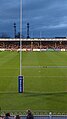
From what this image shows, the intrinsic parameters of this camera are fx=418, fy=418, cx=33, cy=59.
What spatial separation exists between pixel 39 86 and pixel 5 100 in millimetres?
5930

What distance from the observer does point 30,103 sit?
75.5 ft

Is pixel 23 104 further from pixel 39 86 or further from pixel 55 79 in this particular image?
pixel 55 79

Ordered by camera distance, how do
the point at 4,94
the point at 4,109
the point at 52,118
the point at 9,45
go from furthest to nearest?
the point at 9,45
the point at 4,94
the point at 4,109
the point at 52,118

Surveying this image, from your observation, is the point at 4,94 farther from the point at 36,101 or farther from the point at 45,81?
the point at 45,81

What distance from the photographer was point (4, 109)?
68.6 ft

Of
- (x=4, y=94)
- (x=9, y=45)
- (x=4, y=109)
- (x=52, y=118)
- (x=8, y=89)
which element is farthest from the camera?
(x=9, y=45)

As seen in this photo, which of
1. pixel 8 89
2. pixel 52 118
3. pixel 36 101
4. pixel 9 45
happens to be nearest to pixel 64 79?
pixel 8 89

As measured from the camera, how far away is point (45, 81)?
32.2 m

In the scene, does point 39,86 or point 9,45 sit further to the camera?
point 9,45

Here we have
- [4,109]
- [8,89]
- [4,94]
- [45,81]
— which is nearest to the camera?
[4,109]

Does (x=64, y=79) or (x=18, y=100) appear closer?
(x=18, y=100)

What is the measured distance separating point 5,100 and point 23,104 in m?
1.56

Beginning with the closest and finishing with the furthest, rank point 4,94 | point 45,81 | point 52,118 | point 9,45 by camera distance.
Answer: point 52,118, point 4,94, point 45,81, point 9,45

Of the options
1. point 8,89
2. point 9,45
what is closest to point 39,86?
point 8,89
